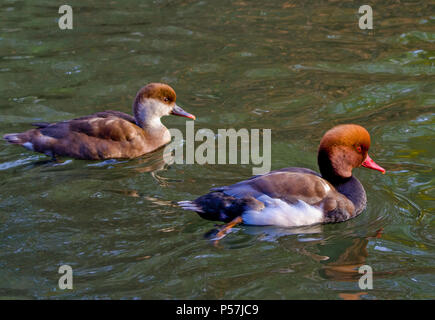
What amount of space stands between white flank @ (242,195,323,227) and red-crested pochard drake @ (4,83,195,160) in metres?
2.44

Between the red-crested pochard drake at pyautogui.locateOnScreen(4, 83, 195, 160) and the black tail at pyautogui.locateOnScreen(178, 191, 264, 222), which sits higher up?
the red-crested pochard drake at pyautogui.locateOnScreen(4, 83, 195, 160)

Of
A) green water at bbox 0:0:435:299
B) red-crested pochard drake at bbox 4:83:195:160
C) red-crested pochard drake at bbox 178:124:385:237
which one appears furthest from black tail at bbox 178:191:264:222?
red-crested pochard drake at bbox 4:83:195:160

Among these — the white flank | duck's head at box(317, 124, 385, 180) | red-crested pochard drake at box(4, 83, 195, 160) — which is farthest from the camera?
red-crested pochard drake at box(4, 83, 195, 160)

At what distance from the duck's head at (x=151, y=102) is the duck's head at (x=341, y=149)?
2.75m

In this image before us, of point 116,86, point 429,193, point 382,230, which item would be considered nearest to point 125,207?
point 382,230

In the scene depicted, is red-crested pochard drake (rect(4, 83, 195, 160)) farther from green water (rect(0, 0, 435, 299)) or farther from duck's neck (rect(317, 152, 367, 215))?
duck's neck (rect(317, 152, 367, 215))

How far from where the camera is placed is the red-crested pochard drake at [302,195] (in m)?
5.62

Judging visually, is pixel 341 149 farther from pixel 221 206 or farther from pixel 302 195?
pixel 221 206

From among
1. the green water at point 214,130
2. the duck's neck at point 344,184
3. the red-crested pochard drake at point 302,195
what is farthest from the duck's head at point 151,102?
the duck's neck at point 344,184

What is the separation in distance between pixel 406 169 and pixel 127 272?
3.58 meters

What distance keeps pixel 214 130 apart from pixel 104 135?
60.6 inches

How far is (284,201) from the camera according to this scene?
5.61 m

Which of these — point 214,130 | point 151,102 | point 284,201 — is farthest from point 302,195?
point 151,102

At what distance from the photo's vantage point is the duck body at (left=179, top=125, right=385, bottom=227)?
5617 millimetres
